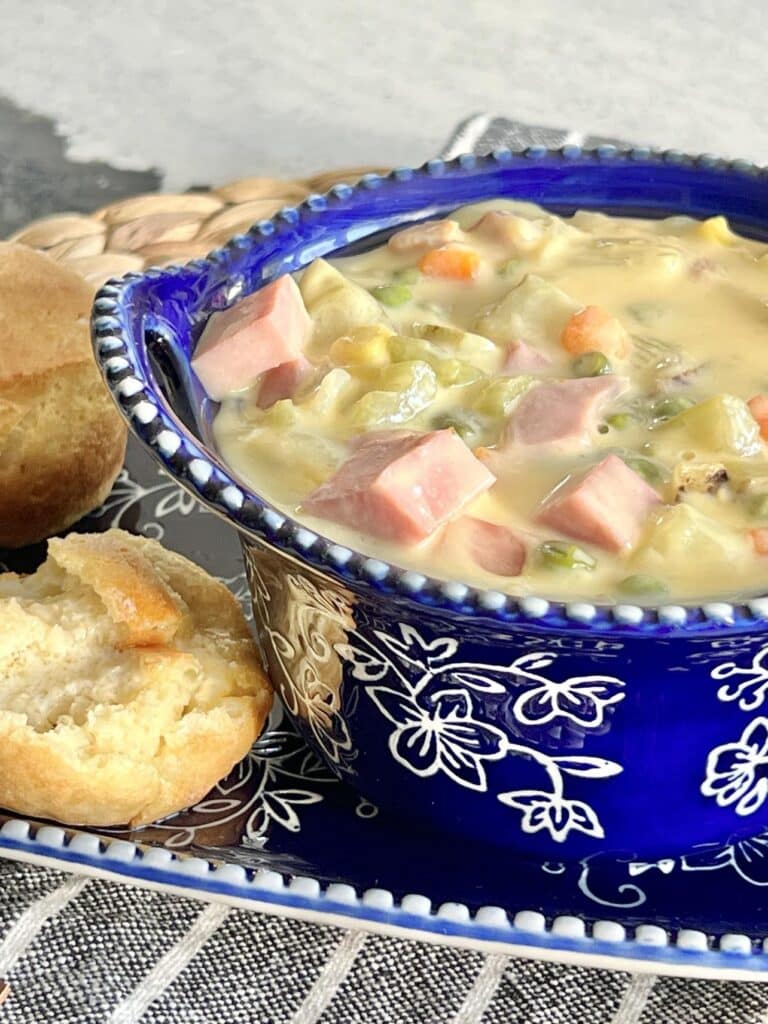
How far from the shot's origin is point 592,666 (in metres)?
2.01

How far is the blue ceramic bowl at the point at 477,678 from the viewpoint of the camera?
1913 mm

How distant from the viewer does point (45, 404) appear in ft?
9.47

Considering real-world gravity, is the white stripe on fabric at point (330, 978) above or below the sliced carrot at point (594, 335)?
below

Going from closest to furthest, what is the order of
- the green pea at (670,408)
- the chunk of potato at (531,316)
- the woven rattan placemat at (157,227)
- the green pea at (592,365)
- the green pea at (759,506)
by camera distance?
the green pea at (759,506), the green pea at (670,408), the green pea at (592,365), the chunk of potato at (531,316), the woven rattan placemat at (157,227)

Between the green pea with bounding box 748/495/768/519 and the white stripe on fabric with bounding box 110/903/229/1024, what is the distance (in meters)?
0.93

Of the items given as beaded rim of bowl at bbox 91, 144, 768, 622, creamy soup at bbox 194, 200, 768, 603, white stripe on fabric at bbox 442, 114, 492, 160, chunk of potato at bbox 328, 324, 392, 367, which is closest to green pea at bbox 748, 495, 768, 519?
creamy soup at bbox 194, 200, 768, 603

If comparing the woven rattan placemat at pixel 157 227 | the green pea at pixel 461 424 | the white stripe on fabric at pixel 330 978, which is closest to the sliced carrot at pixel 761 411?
the green pea at pixel 461 424

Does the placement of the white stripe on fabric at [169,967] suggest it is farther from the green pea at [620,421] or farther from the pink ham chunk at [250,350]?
the green pea at [620,421]

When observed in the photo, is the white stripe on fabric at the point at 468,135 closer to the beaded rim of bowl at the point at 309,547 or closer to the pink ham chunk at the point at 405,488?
the beaded rim of bowl at the point at 309,547

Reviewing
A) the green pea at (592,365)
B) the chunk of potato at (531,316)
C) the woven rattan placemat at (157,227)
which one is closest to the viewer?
the green pea at (592,365)

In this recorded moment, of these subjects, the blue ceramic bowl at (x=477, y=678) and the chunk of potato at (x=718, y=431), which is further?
the chunk of potato at (x=718, y=431)

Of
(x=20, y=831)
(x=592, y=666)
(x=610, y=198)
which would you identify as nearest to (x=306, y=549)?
(x=592, y=666)

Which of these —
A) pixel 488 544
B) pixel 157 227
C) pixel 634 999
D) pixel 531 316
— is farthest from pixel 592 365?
pixel 157 227

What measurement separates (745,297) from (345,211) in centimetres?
72
